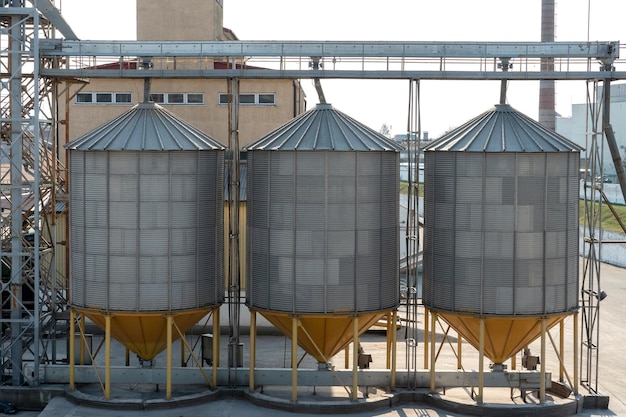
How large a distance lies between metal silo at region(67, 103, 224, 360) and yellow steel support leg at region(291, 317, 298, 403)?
287 cm

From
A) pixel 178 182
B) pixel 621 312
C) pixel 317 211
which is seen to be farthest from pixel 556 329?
pixel 178 182

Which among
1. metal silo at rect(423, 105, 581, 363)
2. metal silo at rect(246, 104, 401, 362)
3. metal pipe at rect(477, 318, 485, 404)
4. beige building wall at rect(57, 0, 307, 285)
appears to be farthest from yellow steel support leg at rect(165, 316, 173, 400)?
beige building wall at rect(57, 0, 307, 285)

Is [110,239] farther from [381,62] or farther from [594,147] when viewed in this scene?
[594,147]

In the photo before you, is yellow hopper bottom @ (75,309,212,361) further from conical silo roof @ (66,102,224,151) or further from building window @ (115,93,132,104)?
building window @ (115,93,132,104)

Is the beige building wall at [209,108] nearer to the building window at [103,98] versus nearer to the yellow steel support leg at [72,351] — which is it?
the building window at [103,98]

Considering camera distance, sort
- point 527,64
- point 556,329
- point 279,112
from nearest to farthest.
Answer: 1. point 527,64
2. point 556,329
3. point 279,112

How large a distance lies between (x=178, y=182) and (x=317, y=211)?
414cm

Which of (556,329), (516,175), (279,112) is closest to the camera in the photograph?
(516,175)

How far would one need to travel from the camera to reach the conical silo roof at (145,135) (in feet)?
78.8

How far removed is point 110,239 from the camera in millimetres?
24062

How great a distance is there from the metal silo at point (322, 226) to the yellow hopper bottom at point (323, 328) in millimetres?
35

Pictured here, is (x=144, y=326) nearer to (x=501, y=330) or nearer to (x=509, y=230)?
(x=501, y=330)

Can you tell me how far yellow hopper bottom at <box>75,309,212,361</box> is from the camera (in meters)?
24.4

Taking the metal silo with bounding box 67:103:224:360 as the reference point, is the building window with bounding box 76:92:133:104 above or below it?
above
